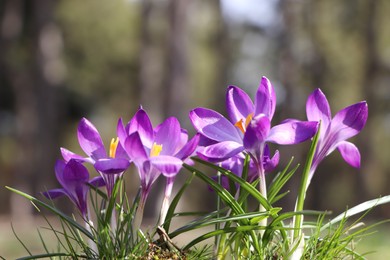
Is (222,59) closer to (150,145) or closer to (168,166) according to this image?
(150,145)

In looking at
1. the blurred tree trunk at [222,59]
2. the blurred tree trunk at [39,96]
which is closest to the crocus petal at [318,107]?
the blurred tree trunk at [39,96]

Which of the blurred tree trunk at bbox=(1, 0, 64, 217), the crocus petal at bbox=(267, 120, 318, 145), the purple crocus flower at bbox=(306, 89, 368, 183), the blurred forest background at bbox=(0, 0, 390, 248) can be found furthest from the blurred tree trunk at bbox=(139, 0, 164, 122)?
the crocus petal at bbox=(267, 120, 318, 145)

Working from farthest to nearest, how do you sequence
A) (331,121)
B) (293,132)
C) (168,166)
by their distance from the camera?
1. (331,121)
2. (293,132)
3. (168,166)

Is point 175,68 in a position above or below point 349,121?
below

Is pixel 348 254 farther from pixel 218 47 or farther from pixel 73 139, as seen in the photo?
pixel 73 139

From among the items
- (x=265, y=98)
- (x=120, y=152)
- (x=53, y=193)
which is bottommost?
(x=53, y=193)

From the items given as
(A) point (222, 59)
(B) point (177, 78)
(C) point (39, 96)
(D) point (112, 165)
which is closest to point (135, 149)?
(D) point (112, 165)

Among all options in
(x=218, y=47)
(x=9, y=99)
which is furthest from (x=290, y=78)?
(x=9, y=99)
